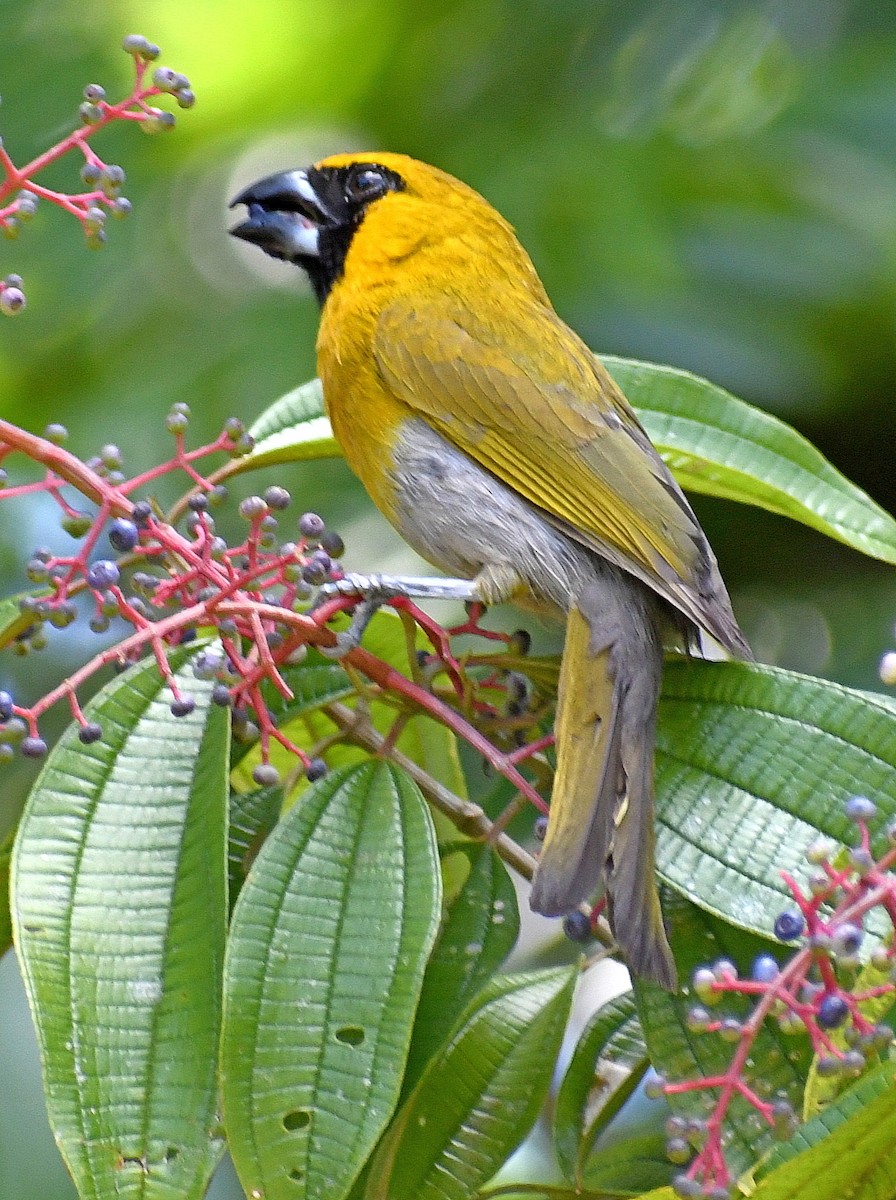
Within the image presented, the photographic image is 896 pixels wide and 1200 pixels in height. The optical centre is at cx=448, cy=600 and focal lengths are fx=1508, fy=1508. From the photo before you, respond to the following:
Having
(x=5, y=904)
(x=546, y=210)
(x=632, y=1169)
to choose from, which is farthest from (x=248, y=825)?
(x=546, y=210)

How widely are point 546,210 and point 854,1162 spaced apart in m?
2.39

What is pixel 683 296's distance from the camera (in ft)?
10.1

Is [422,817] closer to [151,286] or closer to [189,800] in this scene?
[189,800]

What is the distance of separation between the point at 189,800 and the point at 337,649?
0.21m

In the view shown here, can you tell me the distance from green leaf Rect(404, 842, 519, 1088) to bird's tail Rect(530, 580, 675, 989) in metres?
0.10

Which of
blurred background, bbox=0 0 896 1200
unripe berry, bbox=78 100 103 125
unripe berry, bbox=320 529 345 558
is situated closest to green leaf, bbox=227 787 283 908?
unripe berry, bbox=320 529 345 558

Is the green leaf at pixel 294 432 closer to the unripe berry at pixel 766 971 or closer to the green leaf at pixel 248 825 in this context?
the green leaf at pixel 248 825

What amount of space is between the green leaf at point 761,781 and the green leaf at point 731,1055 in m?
0.11

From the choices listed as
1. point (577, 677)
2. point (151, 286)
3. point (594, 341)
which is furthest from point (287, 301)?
point (577, 677)

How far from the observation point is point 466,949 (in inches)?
60.6

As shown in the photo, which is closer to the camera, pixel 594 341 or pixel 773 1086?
pixel 773 1086

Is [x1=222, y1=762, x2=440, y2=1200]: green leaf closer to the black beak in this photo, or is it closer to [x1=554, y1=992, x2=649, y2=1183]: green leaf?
[x1=554, y1=992, x2=649, y2=1183]: green leaf

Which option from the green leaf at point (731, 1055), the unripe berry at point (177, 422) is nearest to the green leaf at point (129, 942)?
the unripe berry at point (177, 422)

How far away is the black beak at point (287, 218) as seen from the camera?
7.74ft
